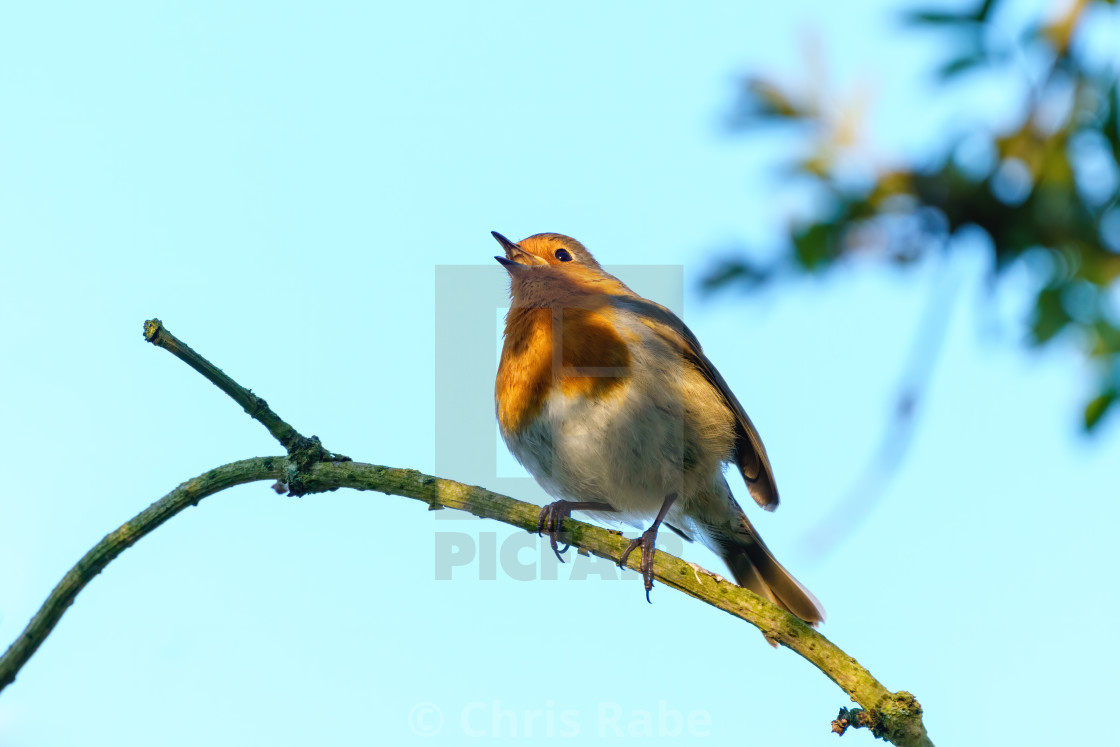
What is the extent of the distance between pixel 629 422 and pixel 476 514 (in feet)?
5.18

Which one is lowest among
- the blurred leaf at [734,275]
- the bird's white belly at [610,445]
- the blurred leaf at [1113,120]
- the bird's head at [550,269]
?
the blurred leaf at [734,275]

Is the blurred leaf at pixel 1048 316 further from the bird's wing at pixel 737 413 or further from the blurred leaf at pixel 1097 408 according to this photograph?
the bird's wing at pixel 737 413

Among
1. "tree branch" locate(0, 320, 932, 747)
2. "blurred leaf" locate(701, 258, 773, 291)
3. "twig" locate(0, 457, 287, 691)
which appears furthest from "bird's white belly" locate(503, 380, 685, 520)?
"blurred leaf" locate(701, 258, 773, 291)

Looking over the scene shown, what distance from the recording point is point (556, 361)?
17.8 ft

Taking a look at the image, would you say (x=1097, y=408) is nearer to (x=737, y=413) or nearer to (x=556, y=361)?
(x=556, y=361)

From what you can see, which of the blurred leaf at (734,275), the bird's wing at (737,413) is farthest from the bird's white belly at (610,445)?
the blurred leaf at (734,275)

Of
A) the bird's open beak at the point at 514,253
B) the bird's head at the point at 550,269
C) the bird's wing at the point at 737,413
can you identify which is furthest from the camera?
the bird's open beak at the point at 514,253

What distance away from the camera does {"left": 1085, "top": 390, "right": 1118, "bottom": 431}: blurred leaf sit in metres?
1.01

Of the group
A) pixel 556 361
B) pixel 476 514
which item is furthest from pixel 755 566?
pixel 476 514

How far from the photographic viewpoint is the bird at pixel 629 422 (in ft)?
17.5

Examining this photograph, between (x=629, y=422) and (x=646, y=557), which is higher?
(x=629, y=422)

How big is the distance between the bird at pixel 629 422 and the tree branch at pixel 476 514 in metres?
1.04

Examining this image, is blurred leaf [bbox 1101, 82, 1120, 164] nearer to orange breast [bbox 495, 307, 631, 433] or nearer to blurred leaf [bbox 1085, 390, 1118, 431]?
blurred leaf [bbox 1085, 390, 1118, 431]

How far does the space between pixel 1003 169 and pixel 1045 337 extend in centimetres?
18
